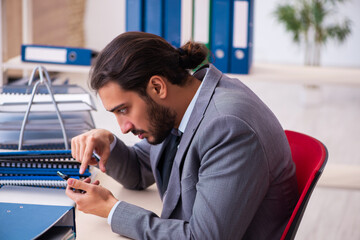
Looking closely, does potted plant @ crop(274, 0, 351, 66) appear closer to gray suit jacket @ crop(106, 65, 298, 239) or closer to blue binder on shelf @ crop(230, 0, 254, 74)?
blue binder on shelf @ crop(230, 0, 254, 74)

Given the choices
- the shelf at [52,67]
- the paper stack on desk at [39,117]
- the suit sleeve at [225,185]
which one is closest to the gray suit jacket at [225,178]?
the suit sleeve at [225,185]

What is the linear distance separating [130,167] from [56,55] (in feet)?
2.74

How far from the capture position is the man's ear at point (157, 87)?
49.8 inches

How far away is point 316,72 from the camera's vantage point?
2.26 metres

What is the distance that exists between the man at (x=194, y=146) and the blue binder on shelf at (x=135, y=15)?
0.73 metres

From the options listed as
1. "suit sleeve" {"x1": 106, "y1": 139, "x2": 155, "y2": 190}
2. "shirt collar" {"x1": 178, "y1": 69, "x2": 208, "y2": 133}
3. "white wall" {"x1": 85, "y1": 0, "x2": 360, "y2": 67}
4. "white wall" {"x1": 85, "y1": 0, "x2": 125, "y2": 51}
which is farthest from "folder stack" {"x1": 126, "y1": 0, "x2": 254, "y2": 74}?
"white wall" {"x1": 85, "y1": 0, "x2": 360, "y2": 67}

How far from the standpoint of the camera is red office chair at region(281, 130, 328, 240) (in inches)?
47.0

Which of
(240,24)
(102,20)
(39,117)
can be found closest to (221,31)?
(240,24)

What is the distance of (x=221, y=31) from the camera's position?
6.91 feet

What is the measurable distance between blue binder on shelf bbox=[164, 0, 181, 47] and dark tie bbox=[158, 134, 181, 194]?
2.38 feet

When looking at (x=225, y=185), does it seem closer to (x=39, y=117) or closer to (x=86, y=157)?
(x=86, y=157)

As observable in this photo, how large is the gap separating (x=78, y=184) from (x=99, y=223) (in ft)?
0.40

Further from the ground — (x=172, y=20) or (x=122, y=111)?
(x=172, y=20)

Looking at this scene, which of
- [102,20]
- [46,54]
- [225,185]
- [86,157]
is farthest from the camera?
[102,20]
